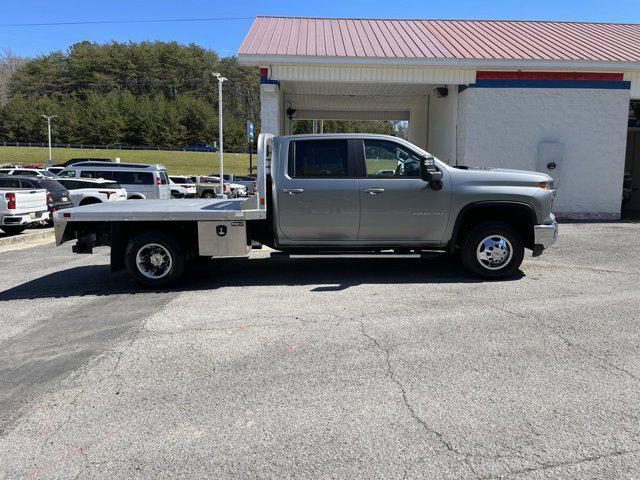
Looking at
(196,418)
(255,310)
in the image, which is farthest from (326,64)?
(196,418)

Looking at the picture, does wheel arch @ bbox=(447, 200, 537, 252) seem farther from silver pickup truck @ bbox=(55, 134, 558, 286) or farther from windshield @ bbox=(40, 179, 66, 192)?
windshield @ bbox=(40, 179, 66, 192)

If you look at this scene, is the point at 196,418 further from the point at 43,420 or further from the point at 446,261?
the point at 446,261

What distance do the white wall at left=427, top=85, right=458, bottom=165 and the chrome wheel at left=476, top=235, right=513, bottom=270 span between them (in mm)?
8393

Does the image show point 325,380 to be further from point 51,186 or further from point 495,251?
point 51,186

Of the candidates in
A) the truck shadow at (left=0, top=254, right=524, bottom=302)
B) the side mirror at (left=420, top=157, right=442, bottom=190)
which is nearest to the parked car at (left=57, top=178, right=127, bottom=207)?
the truck shadow at (left=0, top=254, right=524, bottom=302)

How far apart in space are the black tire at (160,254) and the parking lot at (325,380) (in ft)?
0.71

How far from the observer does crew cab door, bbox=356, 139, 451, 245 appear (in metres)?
6.81

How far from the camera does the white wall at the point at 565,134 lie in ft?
45.2

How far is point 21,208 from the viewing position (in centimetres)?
1302

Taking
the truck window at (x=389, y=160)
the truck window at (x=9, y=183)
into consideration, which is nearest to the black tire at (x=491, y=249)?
the truck window at (x=389, y=160)

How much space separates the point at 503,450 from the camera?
9.64ft

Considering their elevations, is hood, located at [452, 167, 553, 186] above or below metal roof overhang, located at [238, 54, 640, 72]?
below

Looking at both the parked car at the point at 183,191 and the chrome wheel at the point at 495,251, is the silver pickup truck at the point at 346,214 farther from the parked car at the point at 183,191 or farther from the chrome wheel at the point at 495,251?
the parked car at the point at 183,191

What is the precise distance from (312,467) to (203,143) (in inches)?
4847
